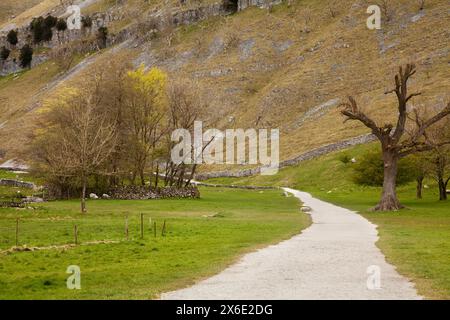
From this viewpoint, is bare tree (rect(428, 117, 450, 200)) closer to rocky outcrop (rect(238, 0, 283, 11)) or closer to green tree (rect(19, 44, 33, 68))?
rocky outcrop (rect(238, 0, 283, 11))

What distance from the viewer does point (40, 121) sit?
76.2m

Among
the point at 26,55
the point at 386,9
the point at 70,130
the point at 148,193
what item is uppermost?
the point at 26,55

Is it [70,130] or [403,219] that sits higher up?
[70,130]

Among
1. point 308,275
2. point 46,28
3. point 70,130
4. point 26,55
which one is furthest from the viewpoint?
point 46,28

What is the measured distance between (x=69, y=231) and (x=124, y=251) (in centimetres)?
892

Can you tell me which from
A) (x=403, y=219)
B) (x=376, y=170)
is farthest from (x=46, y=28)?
(x=403, y=219)

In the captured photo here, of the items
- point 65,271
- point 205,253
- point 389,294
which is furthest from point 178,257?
point 389,294

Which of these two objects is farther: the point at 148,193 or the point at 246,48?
the point at 246,48

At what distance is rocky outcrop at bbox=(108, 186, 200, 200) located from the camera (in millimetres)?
65500

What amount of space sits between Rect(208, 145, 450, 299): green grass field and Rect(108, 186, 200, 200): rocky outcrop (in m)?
18.2

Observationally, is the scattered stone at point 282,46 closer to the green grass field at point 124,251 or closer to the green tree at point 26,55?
the green tree at point 26,55

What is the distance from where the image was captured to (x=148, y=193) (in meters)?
66.0

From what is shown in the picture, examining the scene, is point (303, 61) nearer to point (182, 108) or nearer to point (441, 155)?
point (182, 108)

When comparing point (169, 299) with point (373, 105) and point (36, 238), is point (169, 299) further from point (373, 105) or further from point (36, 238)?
point (373, 105)
